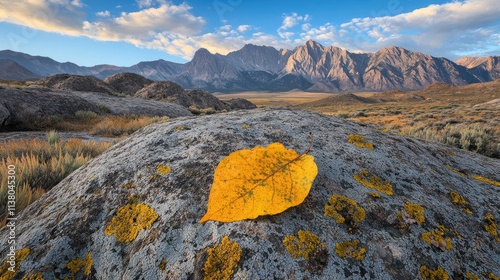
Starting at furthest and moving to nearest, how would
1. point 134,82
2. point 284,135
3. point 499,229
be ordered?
point 134,82 < point 284,135 < point 499,229

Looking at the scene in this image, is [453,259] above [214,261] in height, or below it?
below

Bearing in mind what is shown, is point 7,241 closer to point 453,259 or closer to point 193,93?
point 453,259

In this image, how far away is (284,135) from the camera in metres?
3.22

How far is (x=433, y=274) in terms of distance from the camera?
162 centimetres

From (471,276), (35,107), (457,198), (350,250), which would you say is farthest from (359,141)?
(35,107)

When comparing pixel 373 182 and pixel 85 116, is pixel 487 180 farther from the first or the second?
pixel 85 116

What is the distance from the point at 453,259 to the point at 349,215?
0.75 metres

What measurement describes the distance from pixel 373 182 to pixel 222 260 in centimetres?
169

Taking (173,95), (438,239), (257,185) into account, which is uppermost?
(257,185)

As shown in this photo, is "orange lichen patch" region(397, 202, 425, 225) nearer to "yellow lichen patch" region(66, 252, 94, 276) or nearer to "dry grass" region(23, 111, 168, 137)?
"yellow lichen patch" region(66, 252, 94, 276)

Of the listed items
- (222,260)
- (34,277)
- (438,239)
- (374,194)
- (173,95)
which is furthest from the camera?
(173,95)

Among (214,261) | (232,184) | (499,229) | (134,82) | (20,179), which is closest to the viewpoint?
(214,261)

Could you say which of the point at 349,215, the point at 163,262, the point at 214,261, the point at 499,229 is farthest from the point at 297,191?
the point at 499,229

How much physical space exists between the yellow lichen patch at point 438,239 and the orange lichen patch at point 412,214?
11 cm
